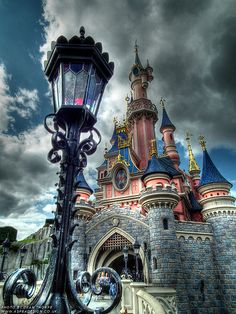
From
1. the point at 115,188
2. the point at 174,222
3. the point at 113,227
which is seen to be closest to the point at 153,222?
the point at 174,222

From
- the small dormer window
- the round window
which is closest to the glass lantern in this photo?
the small dormer window

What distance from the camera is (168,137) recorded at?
28.2m

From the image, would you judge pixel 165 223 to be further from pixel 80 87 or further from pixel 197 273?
pixel 80 87

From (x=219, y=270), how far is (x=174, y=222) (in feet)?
13.7

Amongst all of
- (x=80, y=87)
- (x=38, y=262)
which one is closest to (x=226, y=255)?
(x=80, y=87)

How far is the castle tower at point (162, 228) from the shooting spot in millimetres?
13023

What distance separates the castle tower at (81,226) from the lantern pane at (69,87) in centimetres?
1337

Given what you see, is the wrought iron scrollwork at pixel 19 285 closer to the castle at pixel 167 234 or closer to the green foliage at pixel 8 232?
the castle at pixel 167 234

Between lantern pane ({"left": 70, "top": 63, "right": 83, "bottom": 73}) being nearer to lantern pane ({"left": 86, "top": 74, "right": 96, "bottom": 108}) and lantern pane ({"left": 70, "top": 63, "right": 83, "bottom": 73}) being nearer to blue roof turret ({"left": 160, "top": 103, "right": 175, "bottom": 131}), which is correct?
lantern pane ({"left": 86, "top": 74, "right": 96, "bottom": 108})

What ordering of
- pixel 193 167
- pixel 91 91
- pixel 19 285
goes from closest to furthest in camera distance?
1. pixel 19 285
2. pixel 91 91
3. pixel 193 167

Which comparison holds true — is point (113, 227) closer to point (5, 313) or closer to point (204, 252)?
point (204, 252)

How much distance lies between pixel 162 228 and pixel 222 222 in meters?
4.79

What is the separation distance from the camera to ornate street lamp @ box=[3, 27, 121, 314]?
6.14ft

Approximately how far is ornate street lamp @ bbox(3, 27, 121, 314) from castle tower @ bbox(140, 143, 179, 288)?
12170mm
